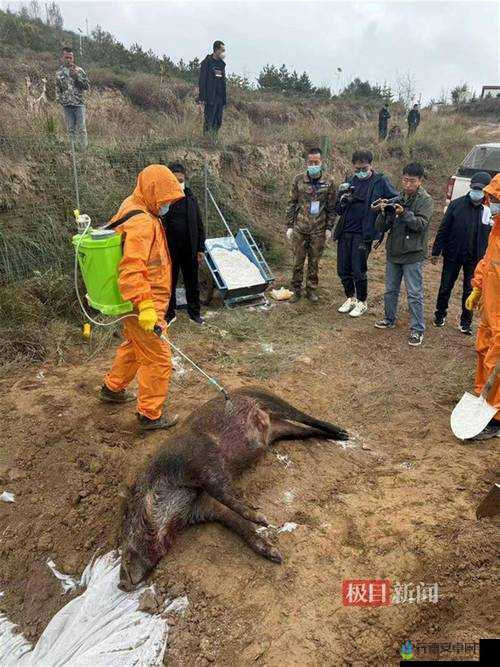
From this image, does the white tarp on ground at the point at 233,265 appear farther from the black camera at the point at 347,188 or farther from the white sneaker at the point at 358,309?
the black camera at the point at 347,188

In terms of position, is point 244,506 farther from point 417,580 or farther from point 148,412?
point 148,412

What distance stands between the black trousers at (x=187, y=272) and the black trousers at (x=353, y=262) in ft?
6.49

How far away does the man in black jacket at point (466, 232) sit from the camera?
18.4 ft

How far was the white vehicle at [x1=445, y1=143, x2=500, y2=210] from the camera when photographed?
29.4 ft

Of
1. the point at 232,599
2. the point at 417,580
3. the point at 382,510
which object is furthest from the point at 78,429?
the point at 417,580

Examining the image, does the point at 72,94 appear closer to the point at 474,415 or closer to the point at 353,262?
the point at 353,262

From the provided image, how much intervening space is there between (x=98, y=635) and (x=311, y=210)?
5.53 m

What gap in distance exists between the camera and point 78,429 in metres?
4.04

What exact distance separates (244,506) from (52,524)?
4.37 feet

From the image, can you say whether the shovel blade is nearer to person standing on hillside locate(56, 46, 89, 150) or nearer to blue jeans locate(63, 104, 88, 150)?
person standing on hillside locate(56, 46, 89, 150)

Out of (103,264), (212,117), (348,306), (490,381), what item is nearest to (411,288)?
(348,306)

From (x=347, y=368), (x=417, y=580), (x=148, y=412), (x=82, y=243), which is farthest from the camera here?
(x=347, y=368)

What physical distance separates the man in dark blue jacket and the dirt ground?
5.10ft

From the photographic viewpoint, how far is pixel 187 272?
20.2ft
